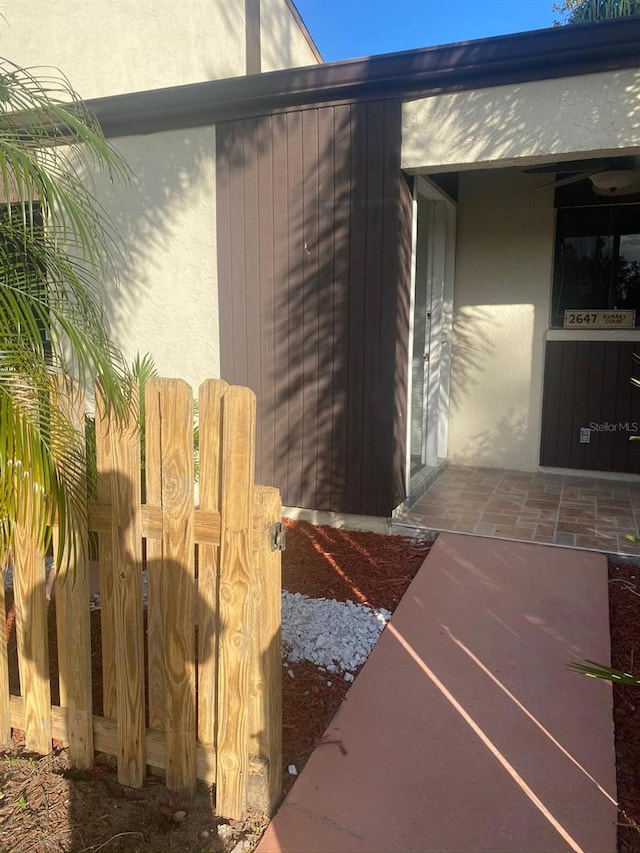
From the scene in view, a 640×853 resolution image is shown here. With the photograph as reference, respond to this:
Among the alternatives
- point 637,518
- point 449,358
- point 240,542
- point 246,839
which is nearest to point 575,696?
point 246,839

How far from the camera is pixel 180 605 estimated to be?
1.96 metres

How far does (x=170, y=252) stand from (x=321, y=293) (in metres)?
1.47

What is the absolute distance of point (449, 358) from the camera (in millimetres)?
6664

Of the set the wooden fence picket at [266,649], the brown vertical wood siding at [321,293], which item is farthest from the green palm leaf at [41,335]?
the brown vertical wood siding at [321,293]

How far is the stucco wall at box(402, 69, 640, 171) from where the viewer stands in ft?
12.4

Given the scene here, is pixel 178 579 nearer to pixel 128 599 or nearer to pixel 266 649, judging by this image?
pixel 128 599

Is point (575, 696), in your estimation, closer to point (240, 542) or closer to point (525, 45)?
point (240, 542)

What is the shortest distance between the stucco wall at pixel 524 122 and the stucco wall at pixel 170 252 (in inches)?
68.9

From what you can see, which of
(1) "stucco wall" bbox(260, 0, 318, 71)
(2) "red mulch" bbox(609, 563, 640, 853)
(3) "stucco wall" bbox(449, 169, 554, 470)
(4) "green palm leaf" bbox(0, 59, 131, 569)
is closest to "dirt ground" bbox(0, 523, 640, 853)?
(2) "red mulch" bbox(609, 563, 640, 853)

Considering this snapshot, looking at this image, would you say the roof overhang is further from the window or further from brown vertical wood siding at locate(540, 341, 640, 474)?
brown vertical wood siding at locate(540, 341, 640, 474)

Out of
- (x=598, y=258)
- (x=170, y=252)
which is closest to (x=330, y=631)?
(x=170, y=252)

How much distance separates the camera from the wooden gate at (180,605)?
186cm

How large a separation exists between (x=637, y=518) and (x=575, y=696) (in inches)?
105

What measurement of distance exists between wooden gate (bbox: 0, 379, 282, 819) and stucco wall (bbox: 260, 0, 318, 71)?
5938mm
